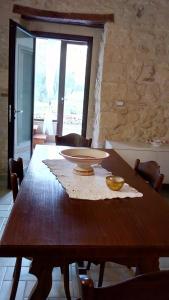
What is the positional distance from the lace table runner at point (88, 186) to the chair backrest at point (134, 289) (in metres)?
0.73

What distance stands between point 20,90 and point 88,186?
266 centimetres

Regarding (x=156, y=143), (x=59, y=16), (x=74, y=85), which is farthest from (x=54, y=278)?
(x=74, y=85)

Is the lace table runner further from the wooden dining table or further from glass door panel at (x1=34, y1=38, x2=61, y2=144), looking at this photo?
glass door panel at (x1=34, y1=38, x2=61, y2=144)

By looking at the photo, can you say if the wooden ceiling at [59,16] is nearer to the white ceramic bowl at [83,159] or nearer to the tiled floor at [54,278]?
the white ceramic bowl at [83,159]

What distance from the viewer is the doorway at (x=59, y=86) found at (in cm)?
567

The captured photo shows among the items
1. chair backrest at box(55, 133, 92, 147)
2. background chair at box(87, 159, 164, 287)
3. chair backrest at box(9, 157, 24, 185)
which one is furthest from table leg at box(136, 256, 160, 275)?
chair backrest at box(55, 133, 92, 147)

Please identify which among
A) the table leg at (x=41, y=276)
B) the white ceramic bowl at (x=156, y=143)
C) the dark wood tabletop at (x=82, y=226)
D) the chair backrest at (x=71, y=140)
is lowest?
the table leg at (x=41, y=276)

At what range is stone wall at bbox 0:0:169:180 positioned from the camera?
3.72m

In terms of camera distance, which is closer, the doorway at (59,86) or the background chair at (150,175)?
the background chair at (150,175)

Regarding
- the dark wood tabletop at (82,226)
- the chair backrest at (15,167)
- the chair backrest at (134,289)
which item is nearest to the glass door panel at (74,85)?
the chair backrest at (15,167)

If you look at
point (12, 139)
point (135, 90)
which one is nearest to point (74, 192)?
point (12, 139)

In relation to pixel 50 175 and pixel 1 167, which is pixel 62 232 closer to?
pixel 50 175

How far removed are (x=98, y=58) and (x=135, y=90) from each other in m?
0.88

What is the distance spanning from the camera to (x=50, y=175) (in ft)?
5.92
